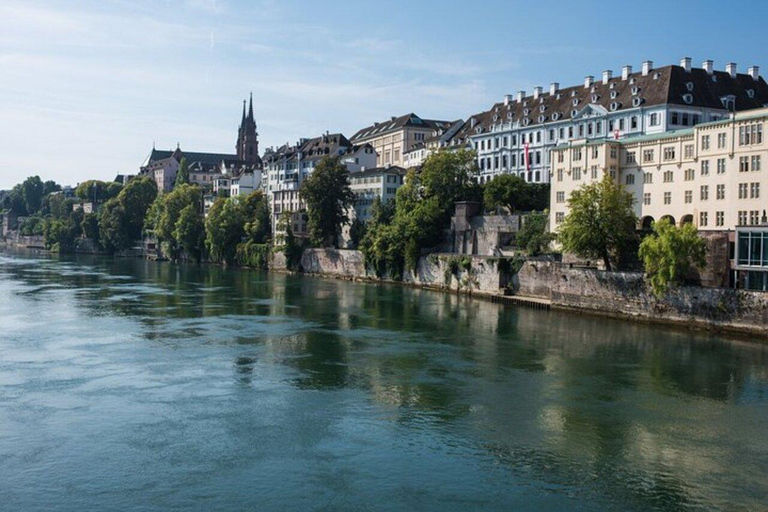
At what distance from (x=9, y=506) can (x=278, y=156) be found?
89766mm

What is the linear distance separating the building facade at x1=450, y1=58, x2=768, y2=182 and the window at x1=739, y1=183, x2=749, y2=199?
1227cm

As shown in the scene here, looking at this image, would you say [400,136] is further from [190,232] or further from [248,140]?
[248,140]

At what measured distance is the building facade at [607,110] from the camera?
5622cm

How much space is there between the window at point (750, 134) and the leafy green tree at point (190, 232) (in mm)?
72550

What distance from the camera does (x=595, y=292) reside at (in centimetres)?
4622

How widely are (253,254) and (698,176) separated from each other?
2167 inches

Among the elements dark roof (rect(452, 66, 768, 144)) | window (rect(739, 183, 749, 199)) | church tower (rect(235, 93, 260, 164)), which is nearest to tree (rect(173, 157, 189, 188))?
church tower (rect(235, 93, 260, 164))

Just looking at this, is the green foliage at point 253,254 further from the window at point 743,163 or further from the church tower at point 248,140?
the church tower at point 248,140

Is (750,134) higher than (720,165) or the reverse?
higher

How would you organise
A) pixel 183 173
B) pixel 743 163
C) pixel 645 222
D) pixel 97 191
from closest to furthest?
1. pixel 743 163
2. pixel 645 222
3. pixel 183 173
4. pixel 97 191

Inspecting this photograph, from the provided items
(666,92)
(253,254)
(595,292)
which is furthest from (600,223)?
(253,254)

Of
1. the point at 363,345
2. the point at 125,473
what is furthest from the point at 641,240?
the point at 125,473

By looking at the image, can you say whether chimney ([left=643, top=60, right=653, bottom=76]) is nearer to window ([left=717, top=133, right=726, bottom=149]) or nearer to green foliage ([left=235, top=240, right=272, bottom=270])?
window ([left=717, top=133, right=726, bottom=149])

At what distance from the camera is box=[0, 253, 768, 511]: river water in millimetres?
17672
